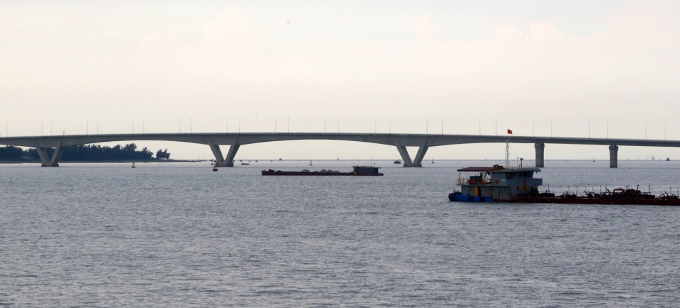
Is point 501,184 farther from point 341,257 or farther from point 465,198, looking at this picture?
point 341,257

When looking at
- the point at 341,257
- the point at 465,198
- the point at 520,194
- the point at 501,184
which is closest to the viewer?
the point at 341,257

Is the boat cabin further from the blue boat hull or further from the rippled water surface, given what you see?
the rippled water surface

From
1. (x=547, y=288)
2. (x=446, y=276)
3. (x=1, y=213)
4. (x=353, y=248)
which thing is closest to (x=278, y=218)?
(x=353, y=248)

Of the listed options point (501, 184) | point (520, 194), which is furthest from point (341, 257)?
point (520, 194)

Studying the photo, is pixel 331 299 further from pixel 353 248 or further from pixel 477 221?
pixel 477 221

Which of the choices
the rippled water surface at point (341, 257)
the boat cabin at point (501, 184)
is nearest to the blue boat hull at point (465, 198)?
the boat cabin at point (501, 184)

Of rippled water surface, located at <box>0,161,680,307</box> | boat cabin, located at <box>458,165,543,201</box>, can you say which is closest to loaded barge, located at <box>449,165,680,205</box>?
boat cabin, located at <box>458,165,543,201</box>

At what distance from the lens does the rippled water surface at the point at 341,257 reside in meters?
36.3

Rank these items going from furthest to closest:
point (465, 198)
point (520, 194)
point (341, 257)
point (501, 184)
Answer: point (465, 198) → point (520, 194) → point (501, 184) → point (341, 257)

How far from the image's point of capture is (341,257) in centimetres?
4781

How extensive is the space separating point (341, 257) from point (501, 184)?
164 ft

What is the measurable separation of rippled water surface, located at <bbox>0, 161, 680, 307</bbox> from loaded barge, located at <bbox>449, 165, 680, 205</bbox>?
800 cm

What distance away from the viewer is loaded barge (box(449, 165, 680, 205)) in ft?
302

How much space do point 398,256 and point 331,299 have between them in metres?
13.1
